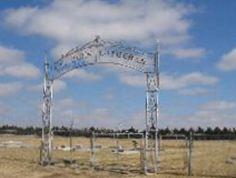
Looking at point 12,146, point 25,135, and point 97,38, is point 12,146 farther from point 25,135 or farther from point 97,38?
point 25,135

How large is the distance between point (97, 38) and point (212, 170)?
28.2 ft

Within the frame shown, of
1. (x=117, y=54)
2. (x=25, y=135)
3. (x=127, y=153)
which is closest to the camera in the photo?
(x=117, y=54)

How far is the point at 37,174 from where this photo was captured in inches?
1052

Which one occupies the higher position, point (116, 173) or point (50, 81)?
point (50, 81)

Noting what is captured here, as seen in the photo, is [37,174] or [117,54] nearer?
[37,174]

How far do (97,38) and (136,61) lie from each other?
261 cm

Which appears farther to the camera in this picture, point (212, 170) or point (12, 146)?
point (12, 146)

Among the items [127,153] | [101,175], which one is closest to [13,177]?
[101,175]

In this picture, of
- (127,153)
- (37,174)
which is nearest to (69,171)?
(37,174)

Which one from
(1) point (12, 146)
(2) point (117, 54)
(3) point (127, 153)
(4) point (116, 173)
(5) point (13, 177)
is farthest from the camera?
(1) point (12, 146)

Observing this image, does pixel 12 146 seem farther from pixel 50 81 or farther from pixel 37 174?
pixel 37 174

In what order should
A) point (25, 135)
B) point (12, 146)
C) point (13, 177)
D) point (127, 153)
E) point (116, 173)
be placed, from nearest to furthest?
point (13, 177) < point (116, 173) < point (127, 153) < point (12, 146) < point (25, 135)

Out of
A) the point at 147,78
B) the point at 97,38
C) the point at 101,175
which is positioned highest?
the point at 97,38

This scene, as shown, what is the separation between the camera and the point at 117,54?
29172 millimetres
